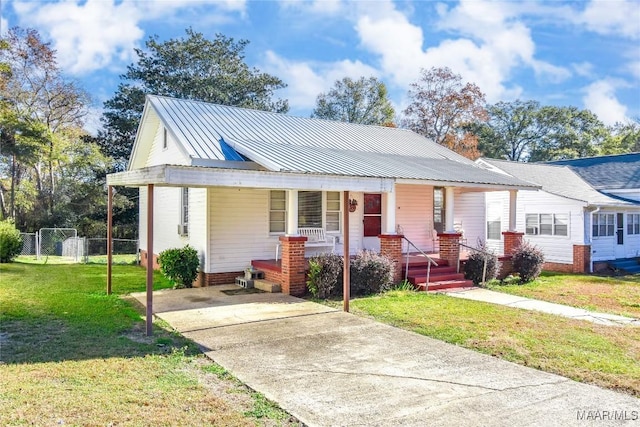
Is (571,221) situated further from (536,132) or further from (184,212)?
(536,132)

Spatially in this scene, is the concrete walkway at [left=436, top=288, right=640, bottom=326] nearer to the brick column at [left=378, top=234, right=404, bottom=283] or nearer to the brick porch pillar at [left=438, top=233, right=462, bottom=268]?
the brick porch pillar at [left=438, top=233, right=462, bottom=268]

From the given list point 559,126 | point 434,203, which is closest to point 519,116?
point 559,126

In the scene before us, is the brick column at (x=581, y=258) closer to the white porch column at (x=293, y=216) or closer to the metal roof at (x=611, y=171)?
the metal roof at (x=611, y=171)

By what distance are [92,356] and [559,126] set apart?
4387cm

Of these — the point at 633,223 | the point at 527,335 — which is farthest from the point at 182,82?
the point at 527,335

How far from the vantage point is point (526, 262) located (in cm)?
1302

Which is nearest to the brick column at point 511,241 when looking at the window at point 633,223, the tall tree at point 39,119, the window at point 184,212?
the window at point 633,223

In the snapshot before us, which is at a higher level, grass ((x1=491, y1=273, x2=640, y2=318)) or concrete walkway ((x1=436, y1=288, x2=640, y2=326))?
concrete walkway ((x1=436, y1=288, x2=640, y2=326))

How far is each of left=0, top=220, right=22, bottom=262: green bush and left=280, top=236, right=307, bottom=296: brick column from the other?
11.8 meters

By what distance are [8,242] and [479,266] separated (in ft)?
51.6

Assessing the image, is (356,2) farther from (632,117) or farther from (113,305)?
(632,117)

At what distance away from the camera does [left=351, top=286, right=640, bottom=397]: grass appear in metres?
5.28

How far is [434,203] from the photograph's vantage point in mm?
15289

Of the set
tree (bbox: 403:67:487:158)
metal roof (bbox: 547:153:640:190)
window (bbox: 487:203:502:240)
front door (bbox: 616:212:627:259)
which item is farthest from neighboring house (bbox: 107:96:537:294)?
tree (bbox: 403:67:487:158)
